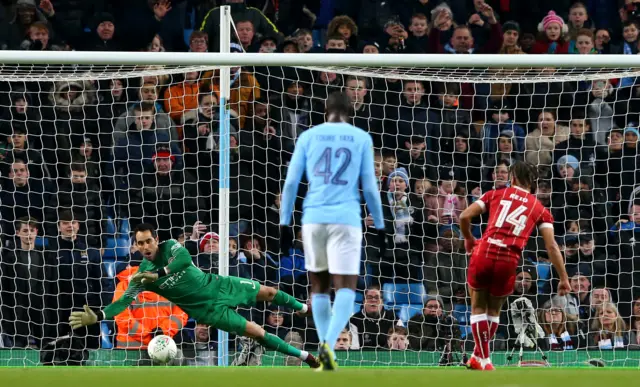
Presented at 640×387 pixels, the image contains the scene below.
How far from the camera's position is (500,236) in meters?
10.7

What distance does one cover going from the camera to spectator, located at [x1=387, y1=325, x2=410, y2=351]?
1309 cm

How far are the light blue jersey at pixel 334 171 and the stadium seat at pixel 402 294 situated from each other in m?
4.66

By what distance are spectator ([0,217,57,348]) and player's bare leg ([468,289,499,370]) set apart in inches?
178

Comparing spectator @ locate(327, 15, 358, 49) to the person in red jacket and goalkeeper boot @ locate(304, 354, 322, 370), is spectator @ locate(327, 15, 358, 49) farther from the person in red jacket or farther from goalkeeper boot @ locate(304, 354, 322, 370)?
goalkeeper boot @ locate(304, 354, 322, 370)

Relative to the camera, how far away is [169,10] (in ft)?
51.4

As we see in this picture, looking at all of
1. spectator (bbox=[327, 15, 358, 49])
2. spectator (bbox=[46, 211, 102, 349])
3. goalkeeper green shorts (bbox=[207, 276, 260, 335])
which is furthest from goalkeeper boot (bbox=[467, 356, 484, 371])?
spectator (bbox=[327, 15, 358, 49])

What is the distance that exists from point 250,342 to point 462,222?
3644 millimetres

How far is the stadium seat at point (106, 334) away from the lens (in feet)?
43.4

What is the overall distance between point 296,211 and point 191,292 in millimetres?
1950

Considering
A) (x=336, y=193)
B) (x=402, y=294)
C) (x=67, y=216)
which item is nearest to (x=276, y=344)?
(x=402, y=294)

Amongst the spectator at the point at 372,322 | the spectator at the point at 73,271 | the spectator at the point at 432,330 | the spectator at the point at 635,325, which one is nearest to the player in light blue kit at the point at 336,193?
the spectator at the point at 372,322

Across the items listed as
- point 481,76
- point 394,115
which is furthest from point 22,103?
point 481,76

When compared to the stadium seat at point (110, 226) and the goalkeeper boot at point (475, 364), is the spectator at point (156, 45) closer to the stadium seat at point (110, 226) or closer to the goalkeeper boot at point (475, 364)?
the stadium seat at point (110, 226)

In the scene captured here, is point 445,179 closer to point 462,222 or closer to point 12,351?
point 462,222
